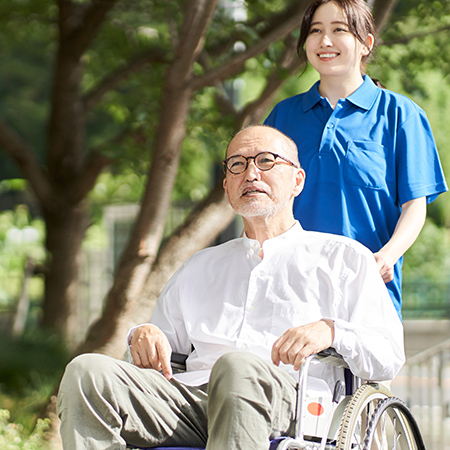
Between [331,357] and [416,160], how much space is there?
92cm

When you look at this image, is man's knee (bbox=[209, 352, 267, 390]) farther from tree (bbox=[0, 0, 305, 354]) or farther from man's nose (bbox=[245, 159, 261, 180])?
tree (bbox=[0, 0, 305, 354])

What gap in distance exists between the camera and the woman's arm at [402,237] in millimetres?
2629

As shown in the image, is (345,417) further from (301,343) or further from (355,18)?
(355,18)

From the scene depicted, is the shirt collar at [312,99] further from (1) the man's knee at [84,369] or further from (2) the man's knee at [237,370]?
(1) the man's knee at [84,369]

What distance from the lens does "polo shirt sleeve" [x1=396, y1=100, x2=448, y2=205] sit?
9.12ft

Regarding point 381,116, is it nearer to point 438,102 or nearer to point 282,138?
point 282,138

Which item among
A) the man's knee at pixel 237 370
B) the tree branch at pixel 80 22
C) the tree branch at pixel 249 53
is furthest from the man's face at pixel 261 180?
the tree branch at pixel 80 22

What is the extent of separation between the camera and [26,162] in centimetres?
689

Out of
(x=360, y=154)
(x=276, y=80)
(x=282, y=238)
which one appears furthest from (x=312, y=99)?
(x=276, y=80)

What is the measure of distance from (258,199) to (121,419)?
2.94 ft

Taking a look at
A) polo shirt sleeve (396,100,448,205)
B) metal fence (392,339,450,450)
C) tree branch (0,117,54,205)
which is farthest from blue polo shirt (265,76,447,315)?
tree branch (0,117,54,205)

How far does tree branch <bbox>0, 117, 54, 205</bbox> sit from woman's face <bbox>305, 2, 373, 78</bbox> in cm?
453

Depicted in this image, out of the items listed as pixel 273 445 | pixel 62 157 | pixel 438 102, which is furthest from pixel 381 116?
pixel 438 102

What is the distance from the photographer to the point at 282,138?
8.93 feet
